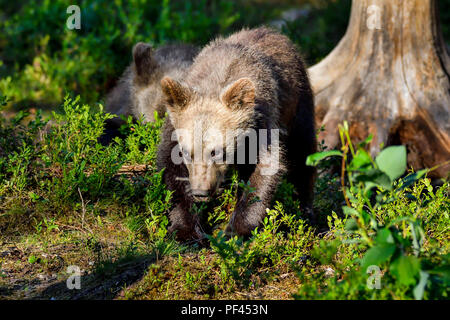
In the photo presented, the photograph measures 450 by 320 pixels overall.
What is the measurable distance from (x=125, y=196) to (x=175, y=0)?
25.0 ft

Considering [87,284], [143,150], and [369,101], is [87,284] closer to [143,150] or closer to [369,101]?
[143,150]

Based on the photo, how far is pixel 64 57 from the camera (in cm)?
882

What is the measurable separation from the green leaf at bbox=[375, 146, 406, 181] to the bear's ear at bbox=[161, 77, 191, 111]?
198 cm

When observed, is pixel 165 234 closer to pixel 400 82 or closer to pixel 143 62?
pixel 143 62

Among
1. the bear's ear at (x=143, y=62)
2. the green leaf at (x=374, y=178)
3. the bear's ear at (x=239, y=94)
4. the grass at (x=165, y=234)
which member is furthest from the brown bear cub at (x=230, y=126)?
the bear's ear at (x=143, y=62)

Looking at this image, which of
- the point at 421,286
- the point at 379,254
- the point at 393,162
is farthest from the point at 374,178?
the point at 421,286

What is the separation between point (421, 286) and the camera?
2.97 metres

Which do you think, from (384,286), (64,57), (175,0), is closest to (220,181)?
(384,286)

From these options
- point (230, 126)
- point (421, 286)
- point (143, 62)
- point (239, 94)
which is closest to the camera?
point (421, 286)

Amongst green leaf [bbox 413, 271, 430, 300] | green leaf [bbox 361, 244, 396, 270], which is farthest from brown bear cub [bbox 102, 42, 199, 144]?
green leaf [bbox 413, 271, 430, 300]

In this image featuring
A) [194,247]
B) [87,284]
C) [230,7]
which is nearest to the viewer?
[87,284]

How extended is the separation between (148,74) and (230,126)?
3.13m

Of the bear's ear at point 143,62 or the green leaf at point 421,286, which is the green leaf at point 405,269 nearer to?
the green leaf at point 421,286

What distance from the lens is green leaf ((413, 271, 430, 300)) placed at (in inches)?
116
